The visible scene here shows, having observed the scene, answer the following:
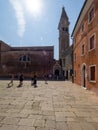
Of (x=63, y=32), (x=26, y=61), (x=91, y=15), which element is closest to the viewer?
(x=91, y=15)

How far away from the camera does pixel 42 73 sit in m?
44.2

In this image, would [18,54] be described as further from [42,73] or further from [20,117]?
[20,117]

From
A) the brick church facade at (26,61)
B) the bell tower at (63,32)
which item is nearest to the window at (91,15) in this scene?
the brick church facade at (26,61)

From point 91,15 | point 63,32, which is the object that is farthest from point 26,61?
point 91,15

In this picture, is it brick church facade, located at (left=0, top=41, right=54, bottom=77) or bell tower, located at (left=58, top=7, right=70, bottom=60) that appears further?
bell tower, located at (left=58, top=7, right=70, bottom=60)

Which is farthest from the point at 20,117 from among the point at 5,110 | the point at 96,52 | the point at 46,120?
the point at 96,52

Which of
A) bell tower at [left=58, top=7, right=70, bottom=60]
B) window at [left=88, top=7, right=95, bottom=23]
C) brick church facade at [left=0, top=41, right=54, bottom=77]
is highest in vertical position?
bell tower at [left=58, top=7, right=70, bottom=60]

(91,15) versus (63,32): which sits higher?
(63,32)

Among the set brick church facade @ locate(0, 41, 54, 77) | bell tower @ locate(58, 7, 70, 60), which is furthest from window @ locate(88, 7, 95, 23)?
bell tower @ locate(58, 7, 70, 60)

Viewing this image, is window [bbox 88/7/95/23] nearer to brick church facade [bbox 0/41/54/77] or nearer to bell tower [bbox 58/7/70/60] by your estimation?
brick church facade [bbox 0/41/54/77]

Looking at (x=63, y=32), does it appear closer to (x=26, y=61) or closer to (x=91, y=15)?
(x=26, y=61)

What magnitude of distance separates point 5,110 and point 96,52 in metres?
8.53

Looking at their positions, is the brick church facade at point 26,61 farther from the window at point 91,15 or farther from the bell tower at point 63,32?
the window at point 91,15

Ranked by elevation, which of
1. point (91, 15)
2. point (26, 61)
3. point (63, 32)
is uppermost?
point (63, 32)
